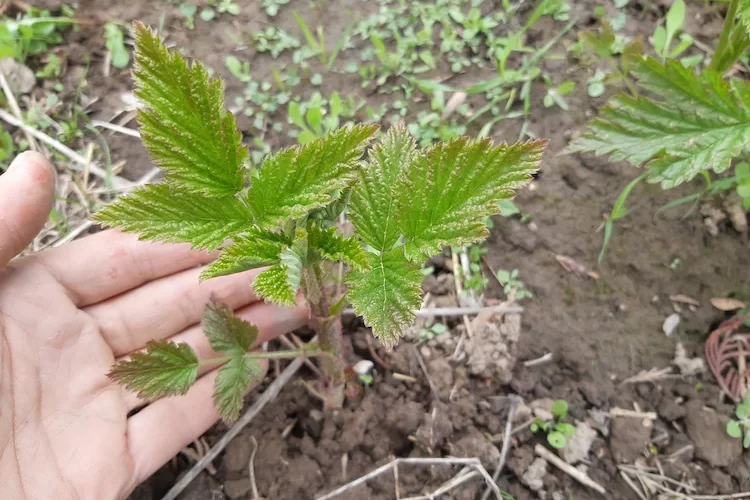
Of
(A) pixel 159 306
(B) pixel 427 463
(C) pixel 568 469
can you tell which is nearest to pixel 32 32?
(A) pixel 159 306

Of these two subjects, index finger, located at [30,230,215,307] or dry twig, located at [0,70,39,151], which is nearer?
index finger, located at [30,230,215,307]

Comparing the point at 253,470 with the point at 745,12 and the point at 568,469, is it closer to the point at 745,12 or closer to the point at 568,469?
the point at 568,469

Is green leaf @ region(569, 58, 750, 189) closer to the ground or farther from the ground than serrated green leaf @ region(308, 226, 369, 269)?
closer to the ground

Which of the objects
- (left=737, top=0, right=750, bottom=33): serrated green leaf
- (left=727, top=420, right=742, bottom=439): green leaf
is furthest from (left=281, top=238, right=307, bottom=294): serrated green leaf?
(left=727, top=420, right=742, bottom=439): green leaf

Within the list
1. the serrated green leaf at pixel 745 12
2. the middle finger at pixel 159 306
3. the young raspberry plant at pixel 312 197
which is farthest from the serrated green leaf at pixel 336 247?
the serrated green leaf at pixel 745 12

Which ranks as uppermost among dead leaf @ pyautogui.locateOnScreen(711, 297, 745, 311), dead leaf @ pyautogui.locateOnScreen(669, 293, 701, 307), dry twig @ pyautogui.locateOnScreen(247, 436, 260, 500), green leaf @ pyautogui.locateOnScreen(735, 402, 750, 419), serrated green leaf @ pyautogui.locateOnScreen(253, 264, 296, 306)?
serrated green leaf @ pyautogui.locateOnScreen(253, 264, 296, 306)

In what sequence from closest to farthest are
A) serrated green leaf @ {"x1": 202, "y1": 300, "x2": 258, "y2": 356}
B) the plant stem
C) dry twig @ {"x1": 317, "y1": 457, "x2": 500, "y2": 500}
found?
the plant stem < serrated green leaf @ {"x1": 202, "y1": 300, "x2": 258, "y2": 356} < dry twig @ {"x1": 317, "y1": 457, "x2": 500, "y2": 500}

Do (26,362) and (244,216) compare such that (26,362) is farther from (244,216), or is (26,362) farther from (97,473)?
(244,216)

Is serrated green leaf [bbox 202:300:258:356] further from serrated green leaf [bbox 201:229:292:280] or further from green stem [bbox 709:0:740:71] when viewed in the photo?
green stem [bbox 709:0:740:71]
